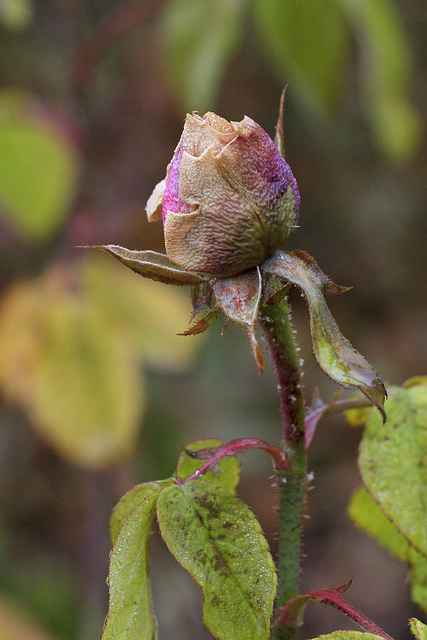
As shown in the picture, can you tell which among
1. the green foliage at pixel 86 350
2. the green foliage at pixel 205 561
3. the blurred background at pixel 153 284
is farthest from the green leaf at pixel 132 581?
the green foliage at pixel 86 350

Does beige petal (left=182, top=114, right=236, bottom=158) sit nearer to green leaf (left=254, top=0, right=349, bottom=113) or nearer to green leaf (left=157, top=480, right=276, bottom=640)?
green leaf (left=157, top=480, right=276, bottom=640)

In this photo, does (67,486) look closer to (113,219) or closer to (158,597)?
(158,597)

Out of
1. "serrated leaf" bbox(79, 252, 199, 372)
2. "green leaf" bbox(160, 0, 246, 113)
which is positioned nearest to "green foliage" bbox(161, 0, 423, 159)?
"green leaf" bbox(160, 0, 246, 113)

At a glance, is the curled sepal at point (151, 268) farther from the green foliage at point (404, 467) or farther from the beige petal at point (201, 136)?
the green foliage at point (404, 467)

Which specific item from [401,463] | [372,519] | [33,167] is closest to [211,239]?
[401,463]

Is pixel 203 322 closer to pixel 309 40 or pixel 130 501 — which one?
pixel 130 501

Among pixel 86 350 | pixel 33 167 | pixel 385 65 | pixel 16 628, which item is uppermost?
pixel 385 65
